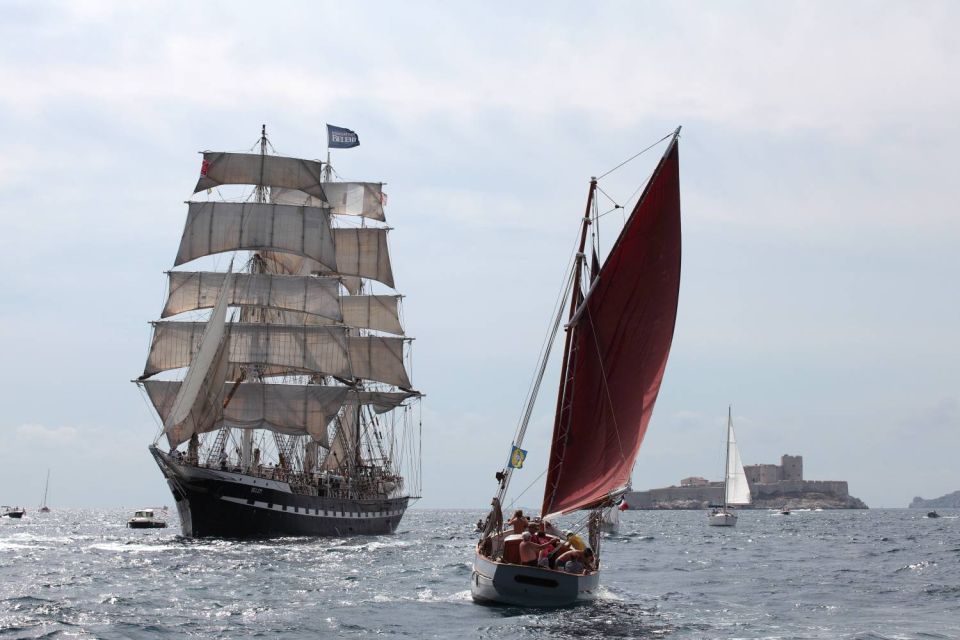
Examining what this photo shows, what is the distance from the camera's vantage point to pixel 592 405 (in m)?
33.3

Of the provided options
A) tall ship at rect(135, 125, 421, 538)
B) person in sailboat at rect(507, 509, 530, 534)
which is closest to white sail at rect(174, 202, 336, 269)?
tall ship at rect(135, 125, 421, 538)

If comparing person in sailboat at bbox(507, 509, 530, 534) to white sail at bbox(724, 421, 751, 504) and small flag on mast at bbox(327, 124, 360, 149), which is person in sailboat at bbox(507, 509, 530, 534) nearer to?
small flag on mast at bbox(327, 124, 360, 149)

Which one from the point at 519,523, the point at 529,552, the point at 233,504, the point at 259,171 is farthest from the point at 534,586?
the point at 259,171

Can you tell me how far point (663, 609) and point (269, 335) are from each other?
181 ft

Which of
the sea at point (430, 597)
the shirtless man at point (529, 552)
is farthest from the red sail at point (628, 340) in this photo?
the sea at point (430, 597)

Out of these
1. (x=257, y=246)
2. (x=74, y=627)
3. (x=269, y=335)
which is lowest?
(x=74, y=627)

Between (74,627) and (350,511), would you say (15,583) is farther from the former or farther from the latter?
(350,511)

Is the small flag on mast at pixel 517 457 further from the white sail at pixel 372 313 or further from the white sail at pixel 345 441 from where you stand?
the white sail at pixel 372 313

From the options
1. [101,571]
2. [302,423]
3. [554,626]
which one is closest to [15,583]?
[101,571]

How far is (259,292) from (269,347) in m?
4.64

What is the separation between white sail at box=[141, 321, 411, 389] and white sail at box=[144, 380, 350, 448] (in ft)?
8.49

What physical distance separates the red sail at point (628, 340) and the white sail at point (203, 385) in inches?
1596

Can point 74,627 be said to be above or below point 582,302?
below

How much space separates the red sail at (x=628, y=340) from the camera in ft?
108
